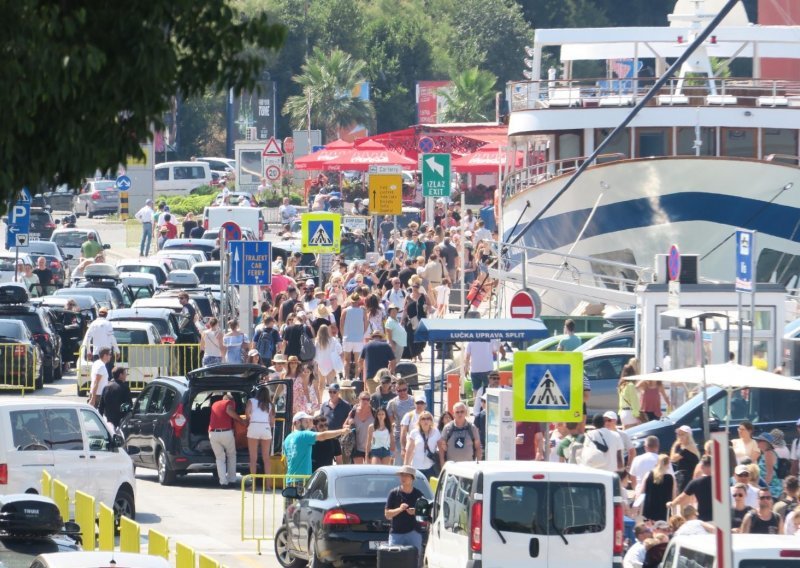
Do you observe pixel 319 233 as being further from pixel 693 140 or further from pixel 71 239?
pixel 71 239

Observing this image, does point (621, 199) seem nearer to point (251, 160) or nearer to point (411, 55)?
point (251, 160)

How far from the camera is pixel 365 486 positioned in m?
17.6

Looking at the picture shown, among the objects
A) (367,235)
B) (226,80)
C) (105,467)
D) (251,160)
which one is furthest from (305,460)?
(251,160)

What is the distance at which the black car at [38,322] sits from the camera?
104 feet

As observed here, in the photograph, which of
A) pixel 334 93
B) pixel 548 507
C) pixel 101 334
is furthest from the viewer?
pixel 334 93

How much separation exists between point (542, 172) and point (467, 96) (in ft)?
163

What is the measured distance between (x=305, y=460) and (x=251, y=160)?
5198cm

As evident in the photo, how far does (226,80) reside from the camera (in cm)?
911

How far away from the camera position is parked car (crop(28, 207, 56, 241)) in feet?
184

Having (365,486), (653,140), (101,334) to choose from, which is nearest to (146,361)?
(101,334)

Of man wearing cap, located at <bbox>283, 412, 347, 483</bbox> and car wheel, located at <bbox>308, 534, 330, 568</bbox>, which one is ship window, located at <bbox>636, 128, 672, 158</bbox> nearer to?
man wearing cap, located at <bbox>283, 412, 347, 483</bbox>

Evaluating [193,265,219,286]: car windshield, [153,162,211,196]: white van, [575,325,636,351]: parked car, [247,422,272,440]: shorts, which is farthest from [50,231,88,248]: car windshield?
[247,422,272,440]: shorts

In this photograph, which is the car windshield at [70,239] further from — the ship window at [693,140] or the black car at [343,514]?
the black car at [343,514]

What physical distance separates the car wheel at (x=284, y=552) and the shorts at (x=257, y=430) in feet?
14.0
